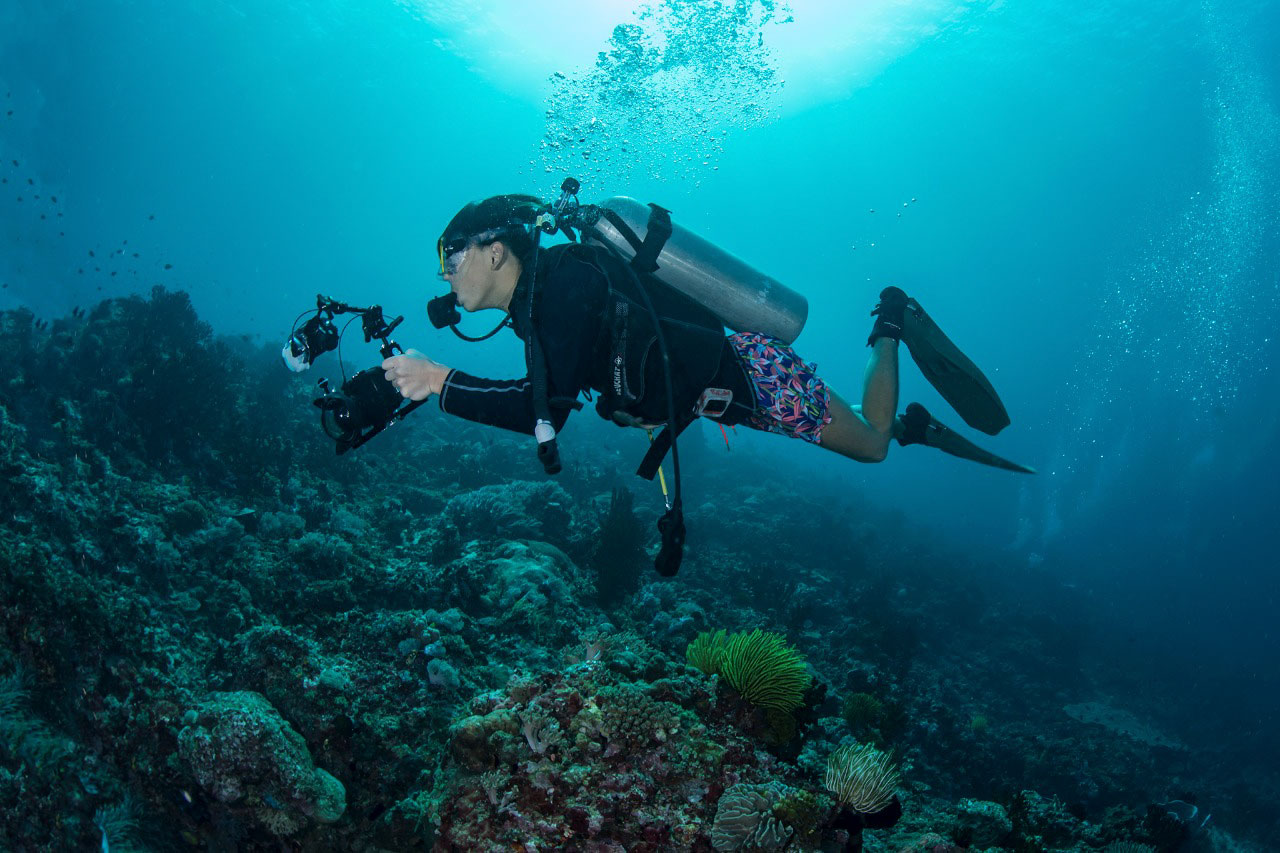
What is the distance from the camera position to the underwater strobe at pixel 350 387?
2.70 meters

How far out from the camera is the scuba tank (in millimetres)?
3898

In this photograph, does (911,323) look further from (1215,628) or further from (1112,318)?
(1112,318)

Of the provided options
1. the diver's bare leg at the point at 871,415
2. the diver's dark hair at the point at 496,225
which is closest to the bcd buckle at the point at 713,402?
the diver's bare leg at the point at 871,415

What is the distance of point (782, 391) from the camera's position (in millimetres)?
3848

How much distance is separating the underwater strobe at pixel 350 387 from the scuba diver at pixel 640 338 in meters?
0.11

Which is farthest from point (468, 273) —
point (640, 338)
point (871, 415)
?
point (871, 415)

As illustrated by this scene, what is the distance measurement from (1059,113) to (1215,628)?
1798 inches

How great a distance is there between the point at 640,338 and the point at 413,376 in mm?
1278

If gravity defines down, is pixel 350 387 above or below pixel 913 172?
below

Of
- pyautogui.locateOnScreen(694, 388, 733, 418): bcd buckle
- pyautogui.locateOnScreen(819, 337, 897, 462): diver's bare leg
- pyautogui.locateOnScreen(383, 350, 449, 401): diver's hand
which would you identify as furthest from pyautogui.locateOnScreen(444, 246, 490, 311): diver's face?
pyautogui.locateOnScreen(819, 337, 897, 462): diver's bare leg

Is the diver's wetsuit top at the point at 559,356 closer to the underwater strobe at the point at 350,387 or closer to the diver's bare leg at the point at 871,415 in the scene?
the underwater strobe at the point at 350,387

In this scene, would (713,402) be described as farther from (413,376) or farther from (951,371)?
(951,371)

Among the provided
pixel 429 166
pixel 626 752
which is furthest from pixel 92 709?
pixel 429 166

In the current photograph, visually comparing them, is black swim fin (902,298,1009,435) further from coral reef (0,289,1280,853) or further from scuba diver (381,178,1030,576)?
coral reef (0,289,1280,853)
